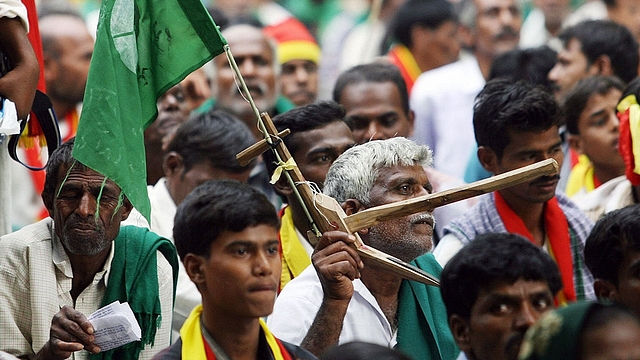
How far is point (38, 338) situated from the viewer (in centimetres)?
501

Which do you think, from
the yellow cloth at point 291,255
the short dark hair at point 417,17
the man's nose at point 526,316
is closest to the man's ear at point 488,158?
the yellow cloth at point 291,255

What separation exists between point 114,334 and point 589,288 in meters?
2.58

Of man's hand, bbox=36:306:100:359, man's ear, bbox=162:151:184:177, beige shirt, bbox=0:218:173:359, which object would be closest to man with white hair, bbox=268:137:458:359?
beige shirt, bbox=0:218:173:359

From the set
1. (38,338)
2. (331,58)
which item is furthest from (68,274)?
(331,58)

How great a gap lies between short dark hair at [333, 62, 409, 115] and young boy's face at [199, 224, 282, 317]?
2986 millimetres

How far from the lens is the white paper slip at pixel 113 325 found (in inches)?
186

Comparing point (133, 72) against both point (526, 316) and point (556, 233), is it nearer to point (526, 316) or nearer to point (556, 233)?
point (526, 316)

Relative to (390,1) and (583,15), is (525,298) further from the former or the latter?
(390,1)

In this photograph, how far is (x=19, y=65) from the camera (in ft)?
16.8

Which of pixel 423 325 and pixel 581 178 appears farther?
pixel 581 178

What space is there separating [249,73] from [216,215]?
4376 millimetres

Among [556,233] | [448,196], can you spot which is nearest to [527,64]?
[556,233]

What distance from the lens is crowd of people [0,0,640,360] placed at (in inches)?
175

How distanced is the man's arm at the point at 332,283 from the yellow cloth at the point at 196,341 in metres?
0.31
